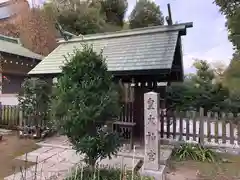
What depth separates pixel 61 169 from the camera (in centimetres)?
433

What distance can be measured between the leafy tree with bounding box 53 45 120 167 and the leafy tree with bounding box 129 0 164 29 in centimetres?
1815

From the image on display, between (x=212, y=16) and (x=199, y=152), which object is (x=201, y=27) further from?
(x=199, y=152)

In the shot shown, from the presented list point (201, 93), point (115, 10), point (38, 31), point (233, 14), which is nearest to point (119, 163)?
point (233, 14)

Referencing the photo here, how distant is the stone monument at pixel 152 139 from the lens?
3986mm

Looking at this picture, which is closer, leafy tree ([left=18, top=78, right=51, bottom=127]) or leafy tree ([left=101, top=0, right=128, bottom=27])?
leafy tree ([left=18, top=78, right=51, bottom=127])

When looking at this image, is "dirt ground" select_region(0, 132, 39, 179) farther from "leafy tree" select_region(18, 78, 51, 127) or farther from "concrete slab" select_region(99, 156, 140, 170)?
"concrete slab" select_region(99, 156, 140, 170)

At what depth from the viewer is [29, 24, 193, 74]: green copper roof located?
220 inches

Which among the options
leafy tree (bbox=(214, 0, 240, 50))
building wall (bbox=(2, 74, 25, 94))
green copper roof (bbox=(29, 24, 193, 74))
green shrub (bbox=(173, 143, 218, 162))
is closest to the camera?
green shrub (bbox=(173, 143, 218, 162))

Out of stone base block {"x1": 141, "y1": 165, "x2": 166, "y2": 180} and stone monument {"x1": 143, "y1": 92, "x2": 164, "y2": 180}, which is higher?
stone monument {"x1": 143, "y1": 92, "x2": 164, "y2": 180}

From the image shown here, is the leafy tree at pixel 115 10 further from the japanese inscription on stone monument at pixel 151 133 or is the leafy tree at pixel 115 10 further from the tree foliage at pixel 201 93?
the japanese inscription on stone monument at pixel 151 133

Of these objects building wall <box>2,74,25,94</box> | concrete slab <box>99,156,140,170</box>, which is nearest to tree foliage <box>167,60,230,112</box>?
concrete slab <box>99,156,140,170</box>

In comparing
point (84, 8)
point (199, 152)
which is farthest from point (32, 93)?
point (84, 8)

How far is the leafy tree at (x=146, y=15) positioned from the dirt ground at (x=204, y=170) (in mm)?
17592

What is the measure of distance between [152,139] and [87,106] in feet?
4.92
